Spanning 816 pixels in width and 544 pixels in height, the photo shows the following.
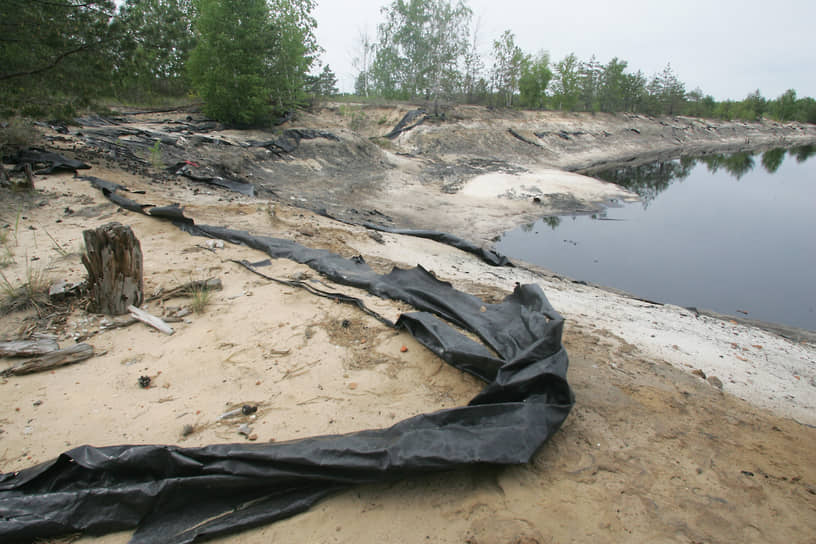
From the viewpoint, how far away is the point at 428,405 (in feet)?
8.63

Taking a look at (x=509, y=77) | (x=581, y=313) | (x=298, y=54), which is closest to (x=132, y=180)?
(x=581, y=313)

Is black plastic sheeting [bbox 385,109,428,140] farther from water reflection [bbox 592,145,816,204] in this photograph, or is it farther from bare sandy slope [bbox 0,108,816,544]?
bare sandy slope [bbox 0,108,816,544]

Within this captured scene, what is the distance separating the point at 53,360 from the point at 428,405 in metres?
2.75

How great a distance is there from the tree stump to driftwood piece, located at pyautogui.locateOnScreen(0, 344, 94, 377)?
1.78 ft

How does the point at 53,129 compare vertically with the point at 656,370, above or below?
above

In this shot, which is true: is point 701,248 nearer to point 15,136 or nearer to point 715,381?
point 715,381

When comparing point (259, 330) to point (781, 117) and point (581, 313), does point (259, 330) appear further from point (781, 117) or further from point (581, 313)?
point (781, 117)

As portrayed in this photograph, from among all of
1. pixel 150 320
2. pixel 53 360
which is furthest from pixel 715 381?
pixel 53 360

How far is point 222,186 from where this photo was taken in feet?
28.0

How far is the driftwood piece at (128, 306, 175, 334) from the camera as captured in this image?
3.35 meters

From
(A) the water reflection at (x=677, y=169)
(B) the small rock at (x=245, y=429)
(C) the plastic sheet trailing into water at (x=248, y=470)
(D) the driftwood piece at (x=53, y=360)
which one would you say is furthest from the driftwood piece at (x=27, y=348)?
(A) the water reflection at (x=677, y=169)

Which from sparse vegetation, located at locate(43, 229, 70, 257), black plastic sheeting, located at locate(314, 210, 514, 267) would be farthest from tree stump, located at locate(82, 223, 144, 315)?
black plastic sheeting, located at locate(314, 210, 514, 267)

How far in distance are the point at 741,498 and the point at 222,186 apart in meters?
9.23

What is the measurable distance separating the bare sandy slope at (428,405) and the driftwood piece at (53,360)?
0.07 m
